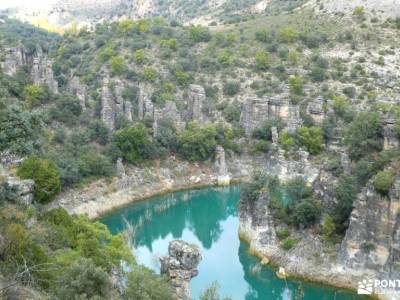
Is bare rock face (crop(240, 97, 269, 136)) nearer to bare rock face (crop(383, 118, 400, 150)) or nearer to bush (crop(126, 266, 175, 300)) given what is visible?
bare rock face (crop(383, 118, 400, 150))

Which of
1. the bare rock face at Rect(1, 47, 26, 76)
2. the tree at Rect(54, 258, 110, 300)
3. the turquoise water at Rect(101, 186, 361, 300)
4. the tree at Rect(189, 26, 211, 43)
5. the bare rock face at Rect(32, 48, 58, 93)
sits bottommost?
the turquoise water at Rect(101, 186, 361, 300)

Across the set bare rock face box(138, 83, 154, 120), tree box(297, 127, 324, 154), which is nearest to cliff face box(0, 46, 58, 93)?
bare rock face box(138, 83, 154, 120)

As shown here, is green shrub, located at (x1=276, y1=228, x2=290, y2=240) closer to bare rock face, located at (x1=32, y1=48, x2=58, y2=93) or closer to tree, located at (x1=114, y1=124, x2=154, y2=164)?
tree, located at (x1=114, y1=124, x2=154, y2=164)

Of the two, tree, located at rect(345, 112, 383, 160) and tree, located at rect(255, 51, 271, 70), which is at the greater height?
tree, located at rect(255, 51, 271, 70)

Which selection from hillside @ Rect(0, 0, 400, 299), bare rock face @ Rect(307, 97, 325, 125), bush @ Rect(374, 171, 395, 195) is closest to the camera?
hillside @ Rect(0, 0, 400, 299)

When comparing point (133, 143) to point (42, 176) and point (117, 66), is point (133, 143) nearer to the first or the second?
point (42, 176)

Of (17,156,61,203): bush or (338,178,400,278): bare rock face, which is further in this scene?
(17,156,61,203): bush

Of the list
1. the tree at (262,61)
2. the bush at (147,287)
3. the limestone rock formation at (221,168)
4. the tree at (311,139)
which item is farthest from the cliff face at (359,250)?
the tree at (262,61)

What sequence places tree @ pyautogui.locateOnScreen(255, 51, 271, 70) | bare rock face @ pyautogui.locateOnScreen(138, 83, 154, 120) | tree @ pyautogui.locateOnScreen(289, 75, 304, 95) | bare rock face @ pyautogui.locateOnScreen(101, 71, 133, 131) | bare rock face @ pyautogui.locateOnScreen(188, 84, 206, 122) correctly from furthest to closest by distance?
tree @ pyautogui.locateOnScreen(255, 51, 271, 70) < tree @ pyautogui.locateOnScreen(289, 75, 304, 95) < bare rock face @ pyautogui.locateOnScreen(188, 84, 206, 122) < bare rock face @ pyautogui.locateOnScreen(138, 83, 154, 120) < bare rock face @ pyautogui.locateOnScreen(101, 71, 133, 131)

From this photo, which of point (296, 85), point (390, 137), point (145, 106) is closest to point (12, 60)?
point (145, 106)
